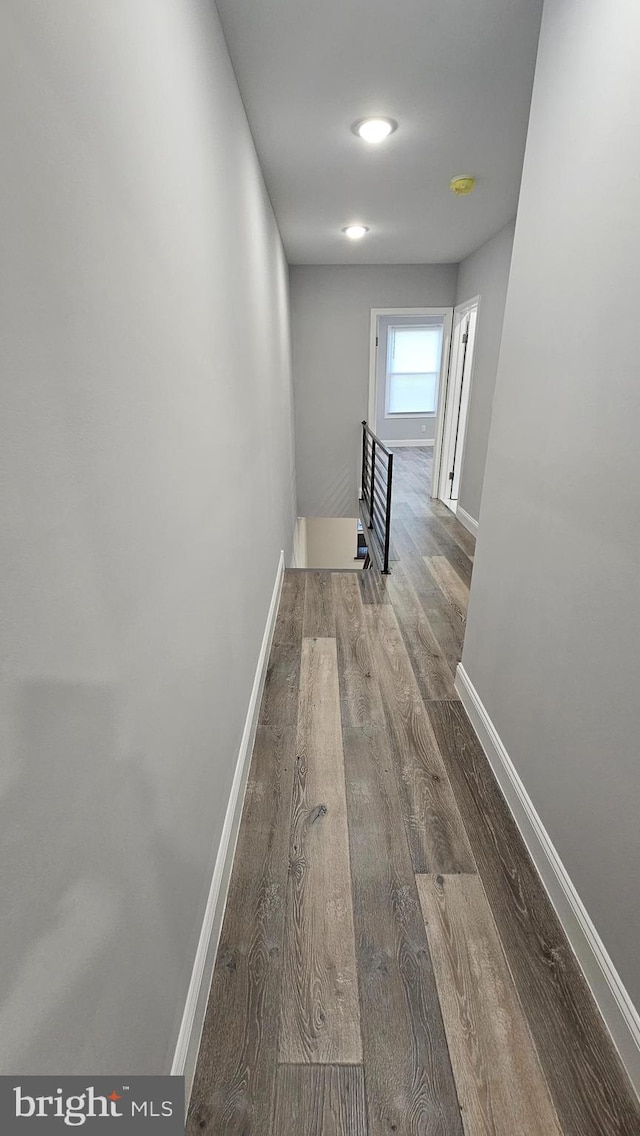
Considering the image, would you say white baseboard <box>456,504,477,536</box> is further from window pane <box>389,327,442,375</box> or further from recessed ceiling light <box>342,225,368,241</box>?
window pane <box>389,327,442,375</box>

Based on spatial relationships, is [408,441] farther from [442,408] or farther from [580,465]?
[580,465]

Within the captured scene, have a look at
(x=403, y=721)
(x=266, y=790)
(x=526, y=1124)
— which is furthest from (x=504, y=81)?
(x=526, y=1124)

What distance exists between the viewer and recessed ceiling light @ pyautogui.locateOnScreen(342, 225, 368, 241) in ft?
11.9

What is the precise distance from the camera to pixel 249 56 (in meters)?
1.72

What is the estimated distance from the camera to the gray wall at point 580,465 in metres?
1.08

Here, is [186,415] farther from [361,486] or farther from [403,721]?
[361,486]

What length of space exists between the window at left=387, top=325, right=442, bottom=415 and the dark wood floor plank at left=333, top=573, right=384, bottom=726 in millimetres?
6765

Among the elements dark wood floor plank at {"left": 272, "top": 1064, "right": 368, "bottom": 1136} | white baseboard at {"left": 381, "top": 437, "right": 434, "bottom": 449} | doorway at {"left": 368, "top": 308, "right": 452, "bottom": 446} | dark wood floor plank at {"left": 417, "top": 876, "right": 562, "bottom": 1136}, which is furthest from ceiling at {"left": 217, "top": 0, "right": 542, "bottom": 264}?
white baseboard at {"left": 381, "top": 437, "right": 434, "bottom": 449}

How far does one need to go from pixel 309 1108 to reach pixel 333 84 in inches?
124

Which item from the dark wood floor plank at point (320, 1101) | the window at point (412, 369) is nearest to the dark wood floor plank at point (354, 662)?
the dark wood floor plank at point (320, 1101)

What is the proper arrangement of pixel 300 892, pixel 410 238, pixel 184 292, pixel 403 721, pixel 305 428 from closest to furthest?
pixel 184 292
pixel 300 892
pixel 403 721
pixel 410 238
pixel 305 428

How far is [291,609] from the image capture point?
3.17 m

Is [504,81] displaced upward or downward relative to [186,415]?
upward

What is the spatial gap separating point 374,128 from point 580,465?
1.98 meters
